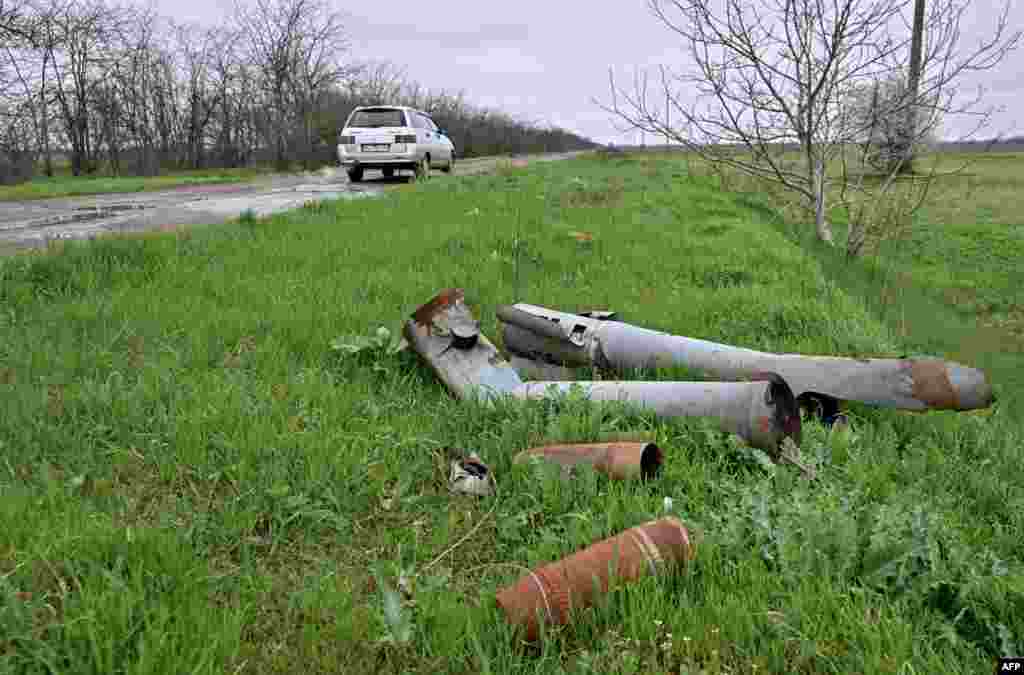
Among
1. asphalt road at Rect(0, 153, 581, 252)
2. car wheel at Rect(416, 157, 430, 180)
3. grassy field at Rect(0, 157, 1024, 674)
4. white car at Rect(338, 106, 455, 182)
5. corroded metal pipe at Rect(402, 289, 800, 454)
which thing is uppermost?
white car at Rect(338, 106, 455, 182)

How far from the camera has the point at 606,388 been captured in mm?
2812

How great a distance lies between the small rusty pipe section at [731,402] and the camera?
8.05ft

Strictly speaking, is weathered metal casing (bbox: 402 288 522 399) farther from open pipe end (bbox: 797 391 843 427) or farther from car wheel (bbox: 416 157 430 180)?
car wheel (bbox: 416 157 430 180)

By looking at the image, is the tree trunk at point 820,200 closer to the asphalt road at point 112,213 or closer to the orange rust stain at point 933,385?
the asphalt road at point 112,213

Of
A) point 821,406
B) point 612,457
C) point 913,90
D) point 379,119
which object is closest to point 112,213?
point 379,119

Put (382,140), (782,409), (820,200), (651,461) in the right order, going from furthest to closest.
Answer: (382,140) → (820,200) → (782,409) → (651,461)

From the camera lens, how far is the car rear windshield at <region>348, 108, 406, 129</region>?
51.8ft

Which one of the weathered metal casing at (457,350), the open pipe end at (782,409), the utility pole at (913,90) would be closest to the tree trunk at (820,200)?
the utility pole at (913,90)

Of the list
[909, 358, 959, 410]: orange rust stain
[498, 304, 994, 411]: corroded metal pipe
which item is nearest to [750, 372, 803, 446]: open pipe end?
[498, 304, 994, 411]: corroded metal pipe

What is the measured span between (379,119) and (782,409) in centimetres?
1492

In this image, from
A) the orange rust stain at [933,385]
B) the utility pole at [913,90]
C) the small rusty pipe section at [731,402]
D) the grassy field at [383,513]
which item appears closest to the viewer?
the grassy field at [383,513]

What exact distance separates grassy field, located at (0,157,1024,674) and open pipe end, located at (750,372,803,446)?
0.29 ft

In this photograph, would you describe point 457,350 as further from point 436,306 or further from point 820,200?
point 820,200

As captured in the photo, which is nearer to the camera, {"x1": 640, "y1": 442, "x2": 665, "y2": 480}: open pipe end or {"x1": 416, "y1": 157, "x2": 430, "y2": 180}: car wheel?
{"x1": 640, "y1": 442, "x2": 665, "y2": 480}: open pipe end
